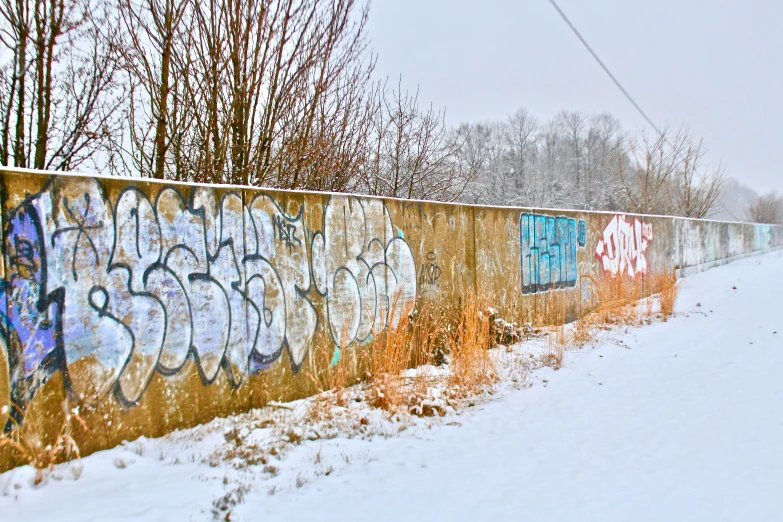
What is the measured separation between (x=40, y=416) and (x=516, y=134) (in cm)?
4320

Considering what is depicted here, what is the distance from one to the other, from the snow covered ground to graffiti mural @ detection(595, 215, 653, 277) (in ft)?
15.3

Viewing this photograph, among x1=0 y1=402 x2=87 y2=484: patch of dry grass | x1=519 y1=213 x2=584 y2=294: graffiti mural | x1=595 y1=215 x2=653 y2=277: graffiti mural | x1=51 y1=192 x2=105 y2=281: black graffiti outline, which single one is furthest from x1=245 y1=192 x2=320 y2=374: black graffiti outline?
x1=595 y1=215 x2=653 y2=277: graffiti mural

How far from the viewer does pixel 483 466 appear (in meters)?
2.97

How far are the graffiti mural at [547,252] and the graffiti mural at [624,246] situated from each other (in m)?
1.09

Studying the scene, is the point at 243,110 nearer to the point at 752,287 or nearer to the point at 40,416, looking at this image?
the point at 40,416

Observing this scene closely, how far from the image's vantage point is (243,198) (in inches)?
148

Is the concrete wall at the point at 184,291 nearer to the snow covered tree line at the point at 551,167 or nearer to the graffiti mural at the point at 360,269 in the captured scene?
the graffiti mural at the point at 360,269

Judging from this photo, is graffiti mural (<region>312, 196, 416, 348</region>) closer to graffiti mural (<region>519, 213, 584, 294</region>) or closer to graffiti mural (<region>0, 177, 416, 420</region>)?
graffiti mural (<region>0, 177, 416, 420</region>)

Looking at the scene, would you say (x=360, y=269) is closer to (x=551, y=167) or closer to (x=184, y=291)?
(x=184, y=291)

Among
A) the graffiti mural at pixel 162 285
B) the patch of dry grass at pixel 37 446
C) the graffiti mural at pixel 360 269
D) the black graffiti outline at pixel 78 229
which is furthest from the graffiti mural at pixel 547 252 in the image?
the patch of dry grass at pixel 37 446

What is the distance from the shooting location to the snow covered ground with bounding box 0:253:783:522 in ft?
7.96

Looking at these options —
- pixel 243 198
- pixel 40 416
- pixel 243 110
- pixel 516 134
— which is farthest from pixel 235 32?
pixel 516 134

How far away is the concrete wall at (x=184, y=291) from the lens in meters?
2.76

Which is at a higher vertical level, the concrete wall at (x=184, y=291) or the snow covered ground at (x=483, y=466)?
the concrete wall at (x=184, y=291)
